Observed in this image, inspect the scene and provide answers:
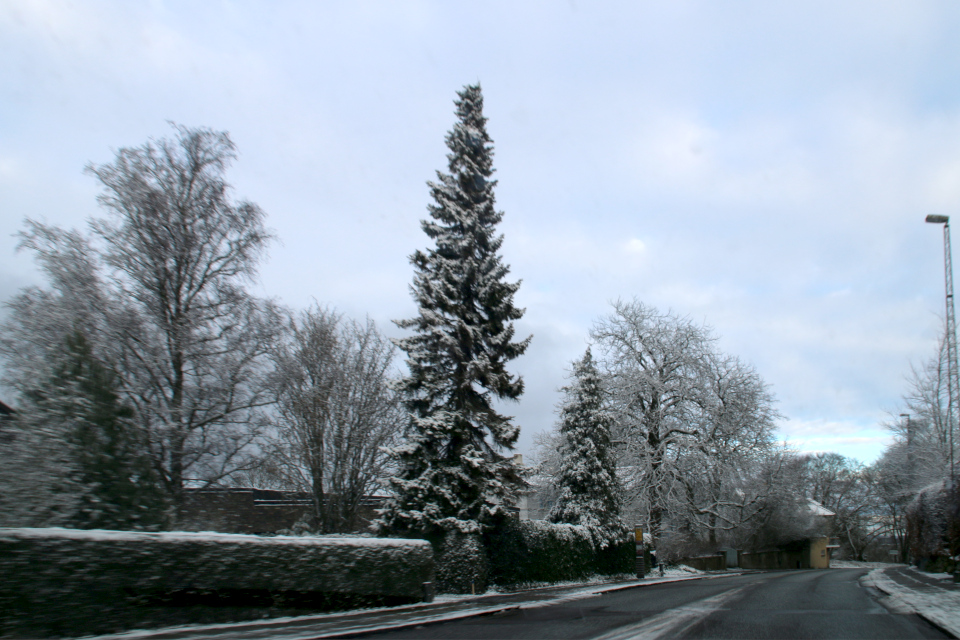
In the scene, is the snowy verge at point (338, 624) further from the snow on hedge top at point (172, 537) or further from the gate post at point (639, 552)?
the gate post at point (639, 552)

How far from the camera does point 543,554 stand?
21922 millimetres

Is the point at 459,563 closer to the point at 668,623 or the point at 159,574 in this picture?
the point at 668,623

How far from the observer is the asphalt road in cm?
900

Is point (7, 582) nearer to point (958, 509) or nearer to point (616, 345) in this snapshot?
point (958, 509)

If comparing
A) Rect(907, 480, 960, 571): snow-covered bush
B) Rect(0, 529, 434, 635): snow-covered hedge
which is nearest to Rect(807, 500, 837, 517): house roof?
Rect(907, 480, 960, 571): snow-covered bush

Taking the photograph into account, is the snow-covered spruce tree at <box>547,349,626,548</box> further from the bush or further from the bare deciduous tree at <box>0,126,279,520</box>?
the bare deciduous tree at <box>0,126,279,520</box>

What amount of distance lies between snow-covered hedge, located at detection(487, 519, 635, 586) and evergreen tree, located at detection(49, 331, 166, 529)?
11.2 meters

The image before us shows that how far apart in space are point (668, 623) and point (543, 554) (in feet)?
→ 39.9

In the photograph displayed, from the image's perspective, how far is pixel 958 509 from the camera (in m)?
18.6

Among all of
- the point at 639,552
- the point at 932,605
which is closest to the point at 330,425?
the point at 639,552

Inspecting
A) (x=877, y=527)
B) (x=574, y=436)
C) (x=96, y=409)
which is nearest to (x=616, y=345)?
(x=574, y=436)

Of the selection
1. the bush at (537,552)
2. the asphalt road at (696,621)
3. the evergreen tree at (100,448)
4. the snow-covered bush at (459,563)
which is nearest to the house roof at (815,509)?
the bush at (537,552)

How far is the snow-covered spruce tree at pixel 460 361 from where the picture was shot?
1892cm

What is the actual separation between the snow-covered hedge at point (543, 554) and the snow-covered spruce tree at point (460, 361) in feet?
4.22
